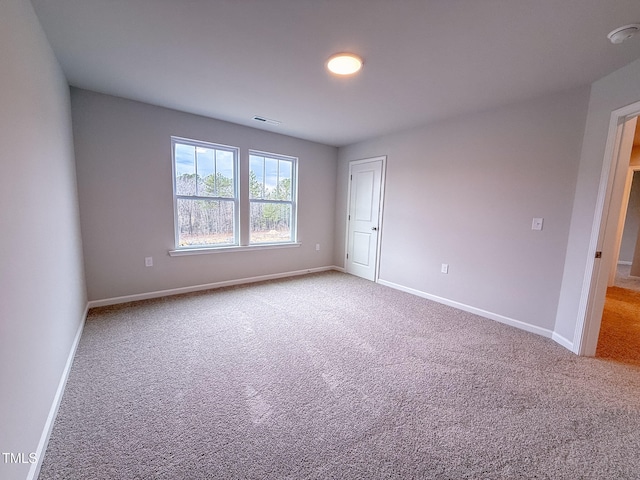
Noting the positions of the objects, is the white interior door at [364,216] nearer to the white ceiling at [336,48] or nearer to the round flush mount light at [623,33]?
the white ceiling at [336,48]

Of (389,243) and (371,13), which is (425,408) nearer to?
(371,13)

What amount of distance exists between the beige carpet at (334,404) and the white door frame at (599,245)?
236mm

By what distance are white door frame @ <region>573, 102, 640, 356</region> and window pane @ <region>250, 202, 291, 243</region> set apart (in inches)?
150

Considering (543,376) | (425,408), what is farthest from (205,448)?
(543,376)

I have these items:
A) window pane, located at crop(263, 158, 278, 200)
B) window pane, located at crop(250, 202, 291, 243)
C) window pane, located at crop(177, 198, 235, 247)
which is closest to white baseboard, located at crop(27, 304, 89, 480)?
window pane, located at crop(177, 198, 235, 247)

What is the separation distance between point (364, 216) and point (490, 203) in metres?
2.00

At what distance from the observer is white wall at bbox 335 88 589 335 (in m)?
2.58

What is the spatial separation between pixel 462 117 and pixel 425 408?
323cm

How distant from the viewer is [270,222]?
4.47 meters

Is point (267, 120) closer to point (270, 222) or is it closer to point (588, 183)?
point (270, 222)

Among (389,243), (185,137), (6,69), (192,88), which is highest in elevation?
(192,88)

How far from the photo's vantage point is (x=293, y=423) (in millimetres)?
1523

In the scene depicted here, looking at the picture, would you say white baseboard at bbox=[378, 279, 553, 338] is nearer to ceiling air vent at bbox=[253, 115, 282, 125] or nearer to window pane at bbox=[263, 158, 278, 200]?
window pane at bbox=[263, 158, 278, 200]

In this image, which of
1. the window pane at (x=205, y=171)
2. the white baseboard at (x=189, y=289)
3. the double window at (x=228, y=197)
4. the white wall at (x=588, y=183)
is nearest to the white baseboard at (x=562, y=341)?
the white wall at (x=588, y=183)
